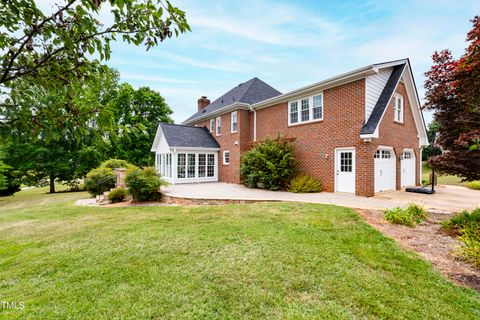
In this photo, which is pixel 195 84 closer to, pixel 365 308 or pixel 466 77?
pixel 466 77

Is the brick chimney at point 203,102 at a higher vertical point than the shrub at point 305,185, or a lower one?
higher

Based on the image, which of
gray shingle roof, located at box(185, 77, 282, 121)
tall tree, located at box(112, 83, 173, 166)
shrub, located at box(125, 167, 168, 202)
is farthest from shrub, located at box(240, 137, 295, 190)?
tall tree, located at box(112, 83, 173, 166)

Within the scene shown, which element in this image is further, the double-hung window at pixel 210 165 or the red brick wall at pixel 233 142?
the double-hung window at pixel 210 165

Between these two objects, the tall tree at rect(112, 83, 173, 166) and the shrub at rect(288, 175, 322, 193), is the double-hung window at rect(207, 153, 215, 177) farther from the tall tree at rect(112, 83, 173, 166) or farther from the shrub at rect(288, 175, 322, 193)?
the tall tree at rect(112, 83, 173, 166)

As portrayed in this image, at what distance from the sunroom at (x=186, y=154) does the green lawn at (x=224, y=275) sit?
10.9 metres

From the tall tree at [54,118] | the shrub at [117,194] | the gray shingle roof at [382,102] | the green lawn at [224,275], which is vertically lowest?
the shrub at [117,194]

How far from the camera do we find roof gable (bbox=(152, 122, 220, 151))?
674 inches

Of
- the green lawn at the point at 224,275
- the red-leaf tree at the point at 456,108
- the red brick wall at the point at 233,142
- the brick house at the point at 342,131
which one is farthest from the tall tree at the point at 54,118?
the red brick wall at the point at 233,142

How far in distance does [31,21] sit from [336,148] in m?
11.5

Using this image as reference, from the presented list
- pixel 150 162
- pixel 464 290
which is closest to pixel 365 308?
pixel 464 290

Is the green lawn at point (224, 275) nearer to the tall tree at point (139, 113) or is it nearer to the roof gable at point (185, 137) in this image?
the roof gable at point (185, 137)

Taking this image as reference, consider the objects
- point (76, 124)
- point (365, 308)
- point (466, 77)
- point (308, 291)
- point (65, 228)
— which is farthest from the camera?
point (65, 228)

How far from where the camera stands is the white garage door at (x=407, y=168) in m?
13.2

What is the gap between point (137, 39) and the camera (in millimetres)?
2059
